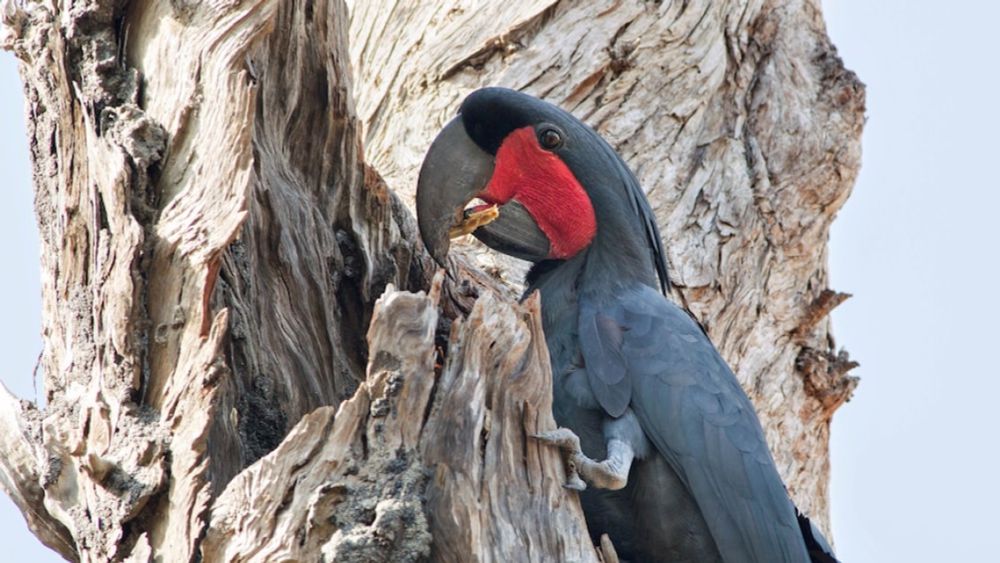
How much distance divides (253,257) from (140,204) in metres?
0.47

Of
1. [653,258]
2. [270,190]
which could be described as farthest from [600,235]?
[270,190]

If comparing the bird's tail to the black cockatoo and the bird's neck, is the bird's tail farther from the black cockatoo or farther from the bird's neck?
the bird's neck

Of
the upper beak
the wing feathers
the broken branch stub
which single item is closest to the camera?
the broken branch stub

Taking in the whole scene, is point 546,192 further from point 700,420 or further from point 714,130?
point 714,130

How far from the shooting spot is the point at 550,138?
15.2 ft

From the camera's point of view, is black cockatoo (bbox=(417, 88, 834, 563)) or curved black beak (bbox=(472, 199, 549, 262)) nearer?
black cockatoo (bbox=(417, 88, 834, 563))

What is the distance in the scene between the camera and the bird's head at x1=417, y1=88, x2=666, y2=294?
4.57 meters

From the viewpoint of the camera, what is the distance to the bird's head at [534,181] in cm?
457

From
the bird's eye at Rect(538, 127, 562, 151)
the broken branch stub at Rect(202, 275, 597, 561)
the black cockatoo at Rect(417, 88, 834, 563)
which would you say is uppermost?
the bird's eye at Rect(538, 127, 562, 151)

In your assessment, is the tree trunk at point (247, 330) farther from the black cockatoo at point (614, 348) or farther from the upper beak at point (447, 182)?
the black cockatoo at point (614, 348)

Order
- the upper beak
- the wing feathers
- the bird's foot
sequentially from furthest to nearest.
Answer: the upper beak
the wing feathers
the bird's foot

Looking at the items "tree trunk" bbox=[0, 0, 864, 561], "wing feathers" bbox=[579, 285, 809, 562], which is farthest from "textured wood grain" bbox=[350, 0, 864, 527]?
"wing feathers" bbox=[579, 285, 809, 562]

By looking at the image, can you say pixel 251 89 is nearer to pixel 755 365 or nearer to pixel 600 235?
pixel 600 235

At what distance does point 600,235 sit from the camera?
4656mm
